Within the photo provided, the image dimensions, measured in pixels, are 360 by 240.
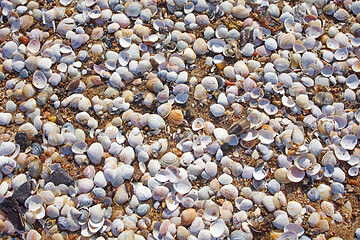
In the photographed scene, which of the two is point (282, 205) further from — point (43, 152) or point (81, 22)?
point (81, 22)

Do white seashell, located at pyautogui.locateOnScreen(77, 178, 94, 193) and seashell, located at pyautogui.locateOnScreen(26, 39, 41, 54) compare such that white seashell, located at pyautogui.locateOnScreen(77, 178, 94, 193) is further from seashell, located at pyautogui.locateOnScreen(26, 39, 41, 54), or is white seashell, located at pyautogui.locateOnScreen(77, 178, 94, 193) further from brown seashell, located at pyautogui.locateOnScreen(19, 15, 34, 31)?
brown seashell, located at pyautogui.locateOnScreen(19, 15, 34, 31)

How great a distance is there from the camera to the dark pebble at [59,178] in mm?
1939

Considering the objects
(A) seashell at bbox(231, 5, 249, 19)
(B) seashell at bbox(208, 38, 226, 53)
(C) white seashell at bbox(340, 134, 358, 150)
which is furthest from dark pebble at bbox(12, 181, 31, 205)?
(C) white seashell at bbox(340, 134, 358, 150)

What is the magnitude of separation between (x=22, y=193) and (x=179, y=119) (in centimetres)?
108

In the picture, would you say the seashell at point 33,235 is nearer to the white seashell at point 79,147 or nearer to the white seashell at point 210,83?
the white seashell at point 79,147

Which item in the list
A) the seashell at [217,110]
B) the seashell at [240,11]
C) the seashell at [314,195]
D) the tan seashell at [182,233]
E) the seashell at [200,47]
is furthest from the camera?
the seashell at [240,11]

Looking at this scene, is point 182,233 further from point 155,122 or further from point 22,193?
point 22,193

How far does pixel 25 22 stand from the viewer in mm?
2402

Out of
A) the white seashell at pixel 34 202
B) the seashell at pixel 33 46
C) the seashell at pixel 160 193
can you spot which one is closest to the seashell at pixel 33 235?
the white seashell at pixel 34 202

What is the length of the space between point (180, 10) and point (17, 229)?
1925mm

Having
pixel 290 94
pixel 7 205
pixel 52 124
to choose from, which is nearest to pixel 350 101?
pixel 290 94

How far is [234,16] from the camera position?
2.46 meters

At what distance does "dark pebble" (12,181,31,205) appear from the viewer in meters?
1.88

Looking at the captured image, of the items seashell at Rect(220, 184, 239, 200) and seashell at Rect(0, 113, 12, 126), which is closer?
seashell at Rect(220, 184, 239, 200)
